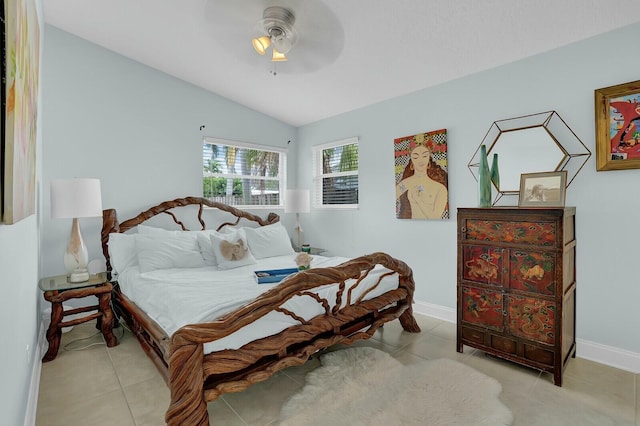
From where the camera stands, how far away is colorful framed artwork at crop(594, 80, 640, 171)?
7.29 ft

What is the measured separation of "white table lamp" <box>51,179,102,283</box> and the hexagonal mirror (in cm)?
344

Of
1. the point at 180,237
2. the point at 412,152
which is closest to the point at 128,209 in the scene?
the point at 180,237

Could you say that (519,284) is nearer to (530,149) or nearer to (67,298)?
(530,149)

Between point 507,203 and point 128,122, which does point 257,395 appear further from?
point 128,122

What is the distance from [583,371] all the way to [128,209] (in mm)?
4303

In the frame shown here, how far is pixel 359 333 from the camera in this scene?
7.84 ft

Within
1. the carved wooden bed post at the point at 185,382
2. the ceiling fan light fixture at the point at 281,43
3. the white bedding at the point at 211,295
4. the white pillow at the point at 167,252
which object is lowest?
the carved wooden bed post at the point at 185,382

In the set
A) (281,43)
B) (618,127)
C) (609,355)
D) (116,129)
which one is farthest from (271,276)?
(618,127)

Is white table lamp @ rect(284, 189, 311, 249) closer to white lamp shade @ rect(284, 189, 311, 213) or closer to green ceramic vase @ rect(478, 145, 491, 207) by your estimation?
white lamp shade @ rect(284, 189, 311, 213)

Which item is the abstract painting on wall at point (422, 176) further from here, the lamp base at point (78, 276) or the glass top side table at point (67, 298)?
the lamp base at point (78, 276)

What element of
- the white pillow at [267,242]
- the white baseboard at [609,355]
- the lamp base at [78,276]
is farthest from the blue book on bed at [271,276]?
the white baseboard at [609,355]

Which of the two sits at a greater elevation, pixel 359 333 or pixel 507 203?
pixel 507 203

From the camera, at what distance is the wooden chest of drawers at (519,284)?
7.11 ft

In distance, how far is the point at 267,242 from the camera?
12.0 feet
